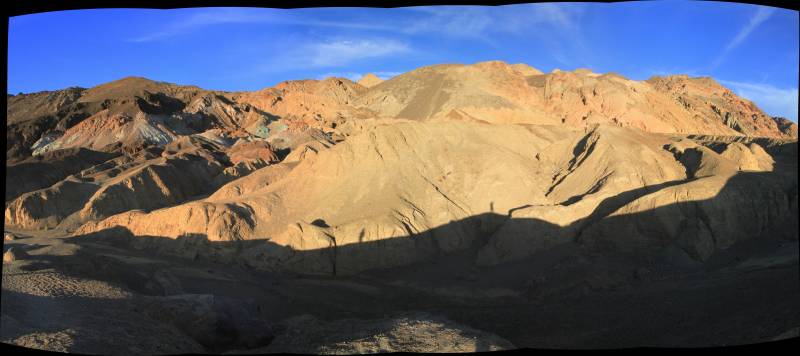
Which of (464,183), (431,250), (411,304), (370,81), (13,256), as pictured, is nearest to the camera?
(13,256)

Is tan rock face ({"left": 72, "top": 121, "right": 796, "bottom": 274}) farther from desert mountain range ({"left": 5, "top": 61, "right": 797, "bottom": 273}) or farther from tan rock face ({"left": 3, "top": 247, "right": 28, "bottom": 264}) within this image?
tan rock face ({"left": 3, "top": 247, "right": 28, "bottom": 264})

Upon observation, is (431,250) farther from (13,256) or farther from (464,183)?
(13,256)

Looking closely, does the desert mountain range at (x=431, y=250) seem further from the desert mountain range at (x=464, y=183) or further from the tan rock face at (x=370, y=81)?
the tan rock face at (x=370, y=81)

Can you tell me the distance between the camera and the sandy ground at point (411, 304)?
28.2 feet

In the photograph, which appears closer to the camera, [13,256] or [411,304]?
[13,256]

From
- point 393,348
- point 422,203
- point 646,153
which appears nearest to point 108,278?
point 393,348

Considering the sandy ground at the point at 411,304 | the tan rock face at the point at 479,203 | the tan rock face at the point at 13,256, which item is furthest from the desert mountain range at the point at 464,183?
the tan rock face at the point at 13,256

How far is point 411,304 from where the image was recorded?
17016mm

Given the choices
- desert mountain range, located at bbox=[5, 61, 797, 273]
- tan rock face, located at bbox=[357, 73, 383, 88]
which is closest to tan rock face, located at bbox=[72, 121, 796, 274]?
desert mountain range, located at bbox=[5, 61, 797, 273]

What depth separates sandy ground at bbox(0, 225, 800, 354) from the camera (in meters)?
8.59

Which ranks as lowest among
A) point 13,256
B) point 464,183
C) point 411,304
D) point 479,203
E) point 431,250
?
point 411,304

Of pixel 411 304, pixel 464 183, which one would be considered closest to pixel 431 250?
pixel 464 183

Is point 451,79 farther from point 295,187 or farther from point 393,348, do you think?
point 393,348

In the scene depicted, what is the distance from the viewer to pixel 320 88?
2665 inches
